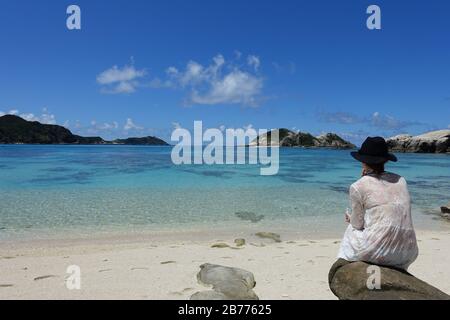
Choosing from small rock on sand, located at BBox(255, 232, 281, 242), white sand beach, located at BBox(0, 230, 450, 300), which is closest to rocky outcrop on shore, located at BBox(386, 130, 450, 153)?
white sand beach, located at BBox(0, 230, 450, 300)

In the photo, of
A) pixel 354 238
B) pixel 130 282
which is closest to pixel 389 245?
pixel 354 238

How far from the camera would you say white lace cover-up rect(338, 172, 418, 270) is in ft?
16.8

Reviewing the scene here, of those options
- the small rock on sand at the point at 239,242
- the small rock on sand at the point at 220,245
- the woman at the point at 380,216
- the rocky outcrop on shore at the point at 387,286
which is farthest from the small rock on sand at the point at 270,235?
the woman at the point at 380,216

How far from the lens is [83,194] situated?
950 inches

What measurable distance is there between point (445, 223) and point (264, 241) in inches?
357

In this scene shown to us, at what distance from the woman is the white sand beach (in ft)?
6.64

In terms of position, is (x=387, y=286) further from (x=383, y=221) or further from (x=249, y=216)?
(x=249, y=216)

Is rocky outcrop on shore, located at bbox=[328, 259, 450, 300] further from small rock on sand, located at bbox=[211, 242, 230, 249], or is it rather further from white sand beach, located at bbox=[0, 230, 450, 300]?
small rock on sand, located at bbox=[211, 242, 230, 249]

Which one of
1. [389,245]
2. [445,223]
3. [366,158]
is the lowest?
[445,223]

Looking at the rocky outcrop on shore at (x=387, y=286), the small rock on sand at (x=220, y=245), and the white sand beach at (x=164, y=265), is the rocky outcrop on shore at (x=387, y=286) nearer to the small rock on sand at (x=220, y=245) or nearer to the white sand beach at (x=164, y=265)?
the white sand beach at (x=164, y=265)

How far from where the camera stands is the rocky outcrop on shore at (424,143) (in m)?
122

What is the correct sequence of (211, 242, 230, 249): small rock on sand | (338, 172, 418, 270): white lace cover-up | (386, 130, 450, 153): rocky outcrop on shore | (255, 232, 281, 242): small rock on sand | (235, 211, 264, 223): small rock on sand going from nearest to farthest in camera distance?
(338, 172, 418, 270): white lace cover-up
(211, 242, 230, 249): small rock on sand
(255, 232, 281, 242): small rock on sand
(235, 211, 264, 223): small rock on sand
(386, 130, 450, 153): rocky outcrop on shore

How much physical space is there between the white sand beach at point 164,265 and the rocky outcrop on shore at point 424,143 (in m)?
124
